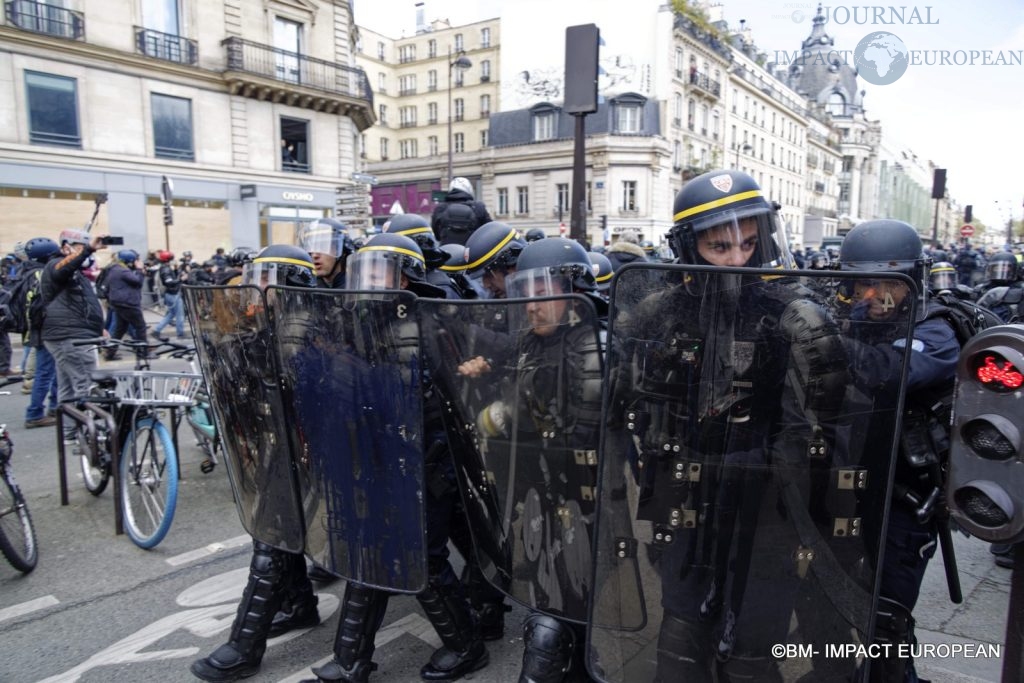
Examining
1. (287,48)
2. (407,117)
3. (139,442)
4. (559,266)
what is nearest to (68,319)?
(139,442)

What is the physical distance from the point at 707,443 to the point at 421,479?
1050 mm

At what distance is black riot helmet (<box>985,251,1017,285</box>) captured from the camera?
6.93 m

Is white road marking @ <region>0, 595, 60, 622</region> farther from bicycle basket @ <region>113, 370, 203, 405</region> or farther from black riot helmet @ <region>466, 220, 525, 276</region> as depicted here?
black riot helmet @ <region>466, 220, 525, 276</region>

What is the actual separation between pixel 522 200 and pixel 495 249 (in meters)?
41.0

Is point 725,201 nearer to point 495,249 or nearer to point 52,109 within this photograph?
point 495,249

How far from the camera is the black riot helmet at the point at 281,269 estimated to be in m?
3.37

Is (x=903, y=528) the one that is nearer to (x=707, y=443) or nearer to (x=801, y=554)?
(x=801, y=554)

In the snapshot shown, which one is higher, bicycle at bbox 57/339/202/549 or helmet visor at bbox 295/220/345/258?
helmet visor at bbox 295/220/345/258

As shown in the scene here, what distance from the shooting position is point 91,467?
473cm

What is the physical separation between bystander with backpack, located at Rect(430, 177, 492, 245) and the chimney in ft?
185

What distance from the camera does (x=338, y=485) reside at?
2.39 meters

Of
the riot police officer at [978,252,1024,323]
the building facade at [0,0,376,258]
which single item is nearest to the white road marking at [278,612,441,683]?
the riot police officer at [978,252,1024,323]

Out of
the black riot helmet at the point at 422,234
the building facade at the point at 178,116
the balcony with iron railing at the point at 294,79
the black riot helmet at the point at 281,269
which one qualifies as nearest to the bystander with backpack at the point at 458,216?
the black riot helmet at the point at 422,234

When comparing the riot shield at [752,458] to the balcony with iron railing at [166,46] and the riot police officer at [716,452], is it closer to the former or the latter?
the riot police officer at [716,452]
